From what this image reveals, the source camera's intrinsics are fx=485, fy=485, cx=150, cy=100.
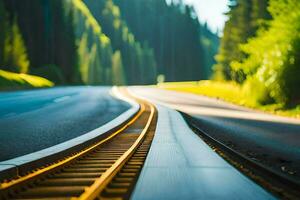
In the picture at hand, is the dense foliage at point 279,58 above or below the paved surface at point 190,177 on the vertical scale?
above

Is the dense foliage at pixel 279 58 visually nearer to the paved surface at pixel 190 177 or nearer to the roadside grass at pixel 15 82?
the paved surface at pixel 190 177

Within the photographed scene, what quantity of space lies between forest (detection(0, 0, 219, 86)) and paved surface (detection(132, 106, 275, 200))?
4800cm

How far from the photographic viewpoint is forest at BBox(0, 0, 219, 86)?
8462cm

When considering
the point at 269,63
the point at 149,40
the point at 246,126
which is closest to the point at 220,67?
the point at 269,63

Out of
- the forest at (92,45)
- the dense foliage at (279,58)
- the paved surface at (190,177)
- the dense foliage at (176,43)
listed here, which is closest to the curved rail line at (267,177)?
the paved surface at (190,177)

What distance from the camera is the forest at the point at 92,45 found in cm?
8462

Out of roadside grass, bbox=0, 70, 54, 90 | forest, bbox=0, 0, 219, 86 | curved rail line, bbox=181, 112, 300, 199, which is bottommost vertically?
curved rail line, bbox=181, 112, 300, 199

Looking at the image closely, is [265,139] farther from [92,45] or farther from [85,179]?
[92,45]

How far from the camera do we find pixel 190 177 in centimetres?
934

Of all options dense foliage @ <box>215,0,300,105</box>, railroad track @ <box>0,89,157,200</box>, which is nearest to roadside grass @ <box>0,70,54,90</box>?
dense foliage @ <box>215,0,300,105</box>

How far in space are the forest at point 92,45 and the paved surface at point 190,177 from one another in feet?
157

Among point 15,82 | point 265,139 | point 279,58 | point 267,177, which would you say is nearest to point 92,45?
point 15,82

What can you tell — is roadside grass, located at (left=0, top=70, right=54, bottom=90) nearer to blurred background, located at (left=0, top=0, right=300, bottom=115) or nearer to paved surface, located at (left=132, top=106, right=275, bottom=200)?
blurred background, located at (left=0, top=0, right=300, bottom=115)

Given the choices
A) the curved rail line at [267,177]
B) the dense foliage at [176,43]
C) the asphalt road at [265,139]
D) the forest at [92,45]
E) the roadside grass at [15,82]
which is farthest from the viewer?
the dense foliage at [176,43]
